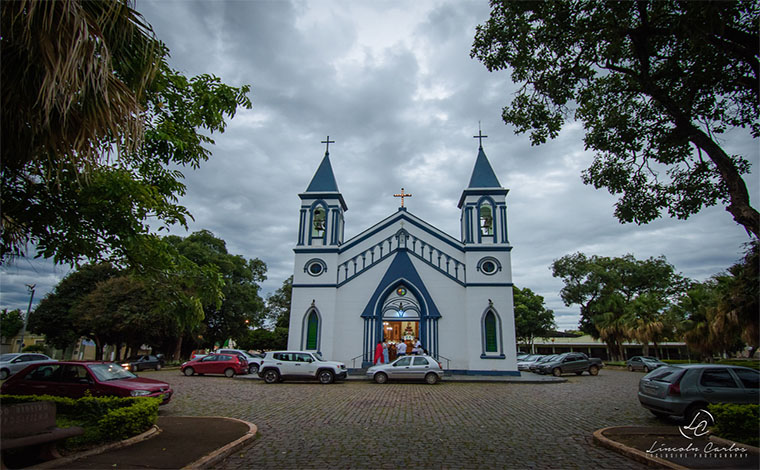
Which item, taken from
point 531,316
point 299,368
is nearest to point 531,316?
point 531,316

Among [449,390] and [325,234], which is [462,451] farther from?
[325,234]

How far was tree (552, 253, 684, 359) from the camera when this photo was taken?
39688 millimetres

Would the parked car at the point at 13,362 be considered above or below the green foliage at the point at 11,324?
below

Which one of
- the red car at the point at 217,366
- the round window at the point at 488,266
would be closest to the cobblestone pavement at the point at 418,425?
the red car at the point at 217,366

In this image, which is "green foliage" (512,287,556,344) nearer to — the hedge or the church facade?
the church facade

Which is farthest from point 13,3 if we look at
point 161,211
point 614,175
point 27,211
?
point 614,175

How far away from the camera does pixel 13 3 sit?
3.99 meters

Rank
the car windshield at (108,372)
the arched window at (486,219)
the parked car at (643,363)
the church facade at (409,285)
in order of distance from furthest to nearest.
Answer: the parked car at (643,363), the arched window at (486,219), the church facade at (409,285), the car windshield at (108,372)

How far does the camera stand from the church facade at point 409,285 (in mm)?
24297

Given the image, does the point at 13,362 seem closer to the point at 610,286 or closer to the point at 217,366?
the point at 217,366

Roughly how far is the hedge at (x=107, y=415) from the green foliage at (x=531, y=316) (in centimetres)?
4470

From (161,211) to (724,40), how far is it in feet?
32.9

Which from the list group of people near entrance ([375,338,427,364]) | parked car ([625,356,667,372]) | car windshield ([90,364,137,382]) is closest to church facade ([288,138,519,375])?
group of people near entrance ([375,338,427,364])

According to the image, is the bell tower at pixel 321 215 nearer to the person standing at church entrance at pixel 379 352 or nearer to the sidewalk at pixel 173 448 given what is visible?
the person standing at church entrance at pixel 379 352
